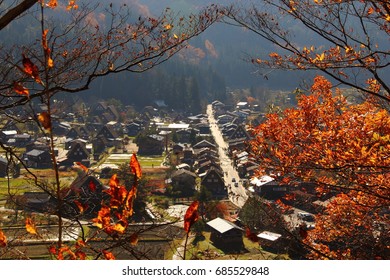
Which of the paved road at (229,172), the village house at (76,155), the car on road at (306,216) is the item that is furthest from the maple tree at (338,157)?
the village house at (76,155)

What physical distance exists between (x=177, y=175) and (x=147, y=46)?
27.0 metres

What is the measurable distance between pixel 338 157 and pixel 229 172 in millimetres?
33150

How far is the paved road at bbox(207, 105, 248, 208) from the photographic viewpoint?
101 feet

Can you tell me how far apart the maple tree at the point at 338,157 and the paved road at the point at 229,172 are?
34.5 ft

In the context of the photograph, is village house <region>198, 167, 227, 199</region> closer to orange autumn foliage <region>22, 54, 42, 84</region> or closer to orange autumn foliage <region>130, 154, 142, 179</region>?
orange autumn foliage <region>130, 154, 142, 179</region>

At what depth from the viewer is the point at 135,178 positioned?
2.42 metres

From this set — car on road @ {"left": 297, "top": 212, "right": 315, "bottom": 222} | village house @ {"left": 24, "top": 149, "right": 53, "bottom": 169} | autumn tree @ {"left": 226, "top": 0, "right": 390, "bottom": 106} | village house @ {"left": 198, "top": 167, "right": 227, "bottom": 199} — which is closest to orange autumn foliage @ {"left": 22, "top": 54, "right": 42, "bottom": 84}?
autumn tree @ {"left": 226, "top": 0, "right": 390, "bottom": 106}

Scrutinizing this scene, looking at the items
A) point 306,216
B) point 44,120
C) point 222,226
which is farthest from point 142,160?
point 44,120

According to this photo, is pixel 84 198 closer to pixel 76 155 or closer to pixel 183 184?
pixel 183 184

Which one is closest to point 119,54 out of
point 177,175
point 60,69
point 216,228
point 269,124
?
point 60,69

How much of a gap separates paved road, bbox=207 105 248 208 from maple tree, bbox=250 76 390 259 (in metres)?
10.5

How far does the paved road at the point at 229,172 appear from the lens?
30689mm

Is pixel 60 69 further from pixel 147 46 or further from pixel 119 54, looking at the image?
pixel 147 46

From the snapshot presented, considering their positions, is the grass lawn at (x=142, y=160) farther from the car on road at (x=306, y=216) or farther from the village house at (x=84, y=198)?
the village house at (x=84, y=198)
